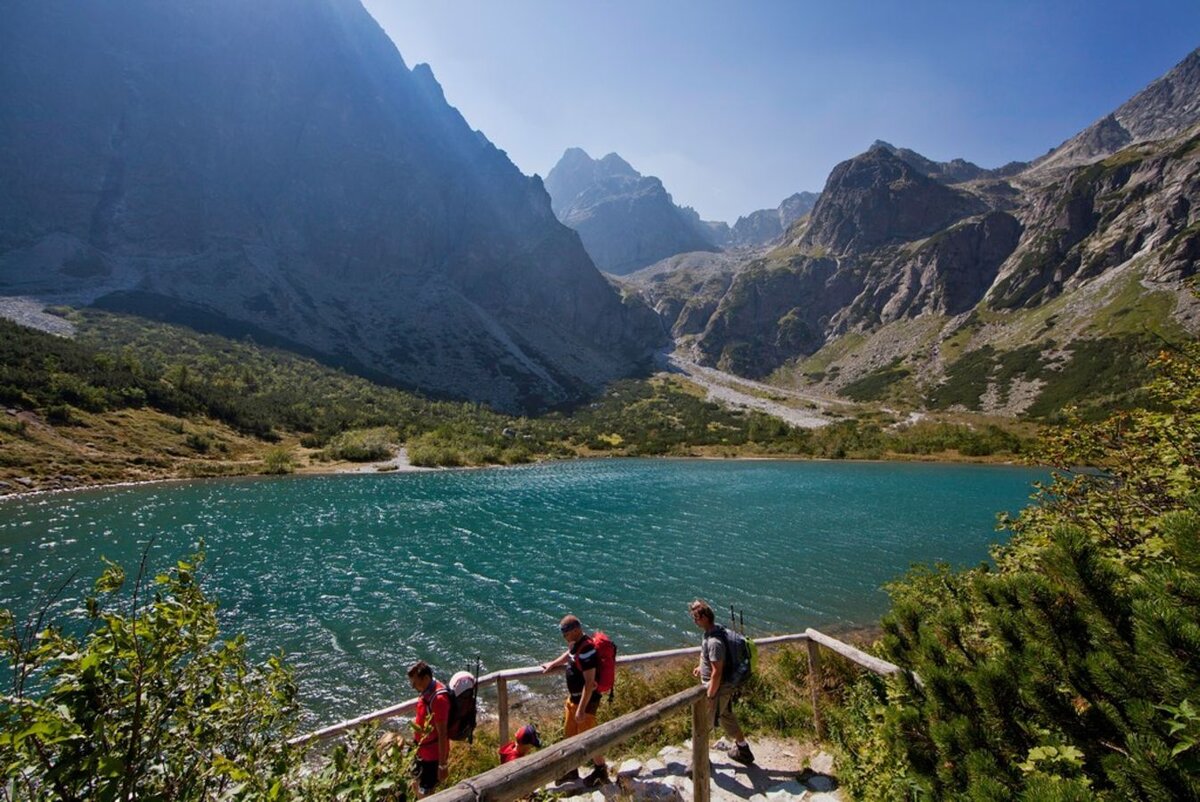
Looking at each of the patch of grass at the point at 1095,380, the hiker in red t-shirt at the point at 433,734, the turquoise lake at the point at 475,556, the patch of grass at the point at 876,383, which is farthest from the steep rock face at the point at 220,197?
the hiker in red t-shirt at the point at 433,734

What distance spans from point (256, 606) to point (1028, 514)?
90.7ft

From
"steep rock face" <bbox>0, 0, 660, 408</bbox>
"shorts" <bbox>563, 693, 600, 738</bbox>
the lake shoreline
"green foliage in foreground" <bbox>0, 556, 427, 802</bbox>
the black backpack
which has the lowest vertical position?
the lake shoreline

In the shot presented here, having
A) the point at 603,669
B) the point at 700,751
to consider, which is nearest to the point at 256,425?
the point at 603,669

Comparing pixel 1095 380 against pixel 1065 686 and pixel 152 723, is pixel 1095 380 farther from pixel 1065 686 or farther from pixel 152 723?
pixel 152 723

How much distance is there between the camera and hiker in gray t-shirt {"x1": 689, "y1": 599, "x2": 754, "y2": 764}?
8.23 m

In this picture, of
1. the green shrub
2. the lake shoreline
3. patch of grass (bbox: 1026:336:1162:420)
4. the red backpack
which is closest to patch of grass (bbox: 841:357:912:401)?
patch of grass (bbox: 1026:336:1162:420)

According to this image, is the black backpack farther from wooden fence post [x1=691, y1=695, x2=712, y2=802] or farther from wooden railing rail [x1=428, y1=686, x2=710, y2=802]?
wooden railing rail [x1=428, y1=686, x2=710, y2=802]

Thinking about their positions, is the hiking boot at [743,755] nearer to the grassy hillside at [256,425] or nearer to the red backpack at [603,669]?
the red backpack at [603,669]

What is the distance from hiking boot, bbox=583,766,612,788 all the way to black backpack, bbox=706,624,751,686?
223 centimetres

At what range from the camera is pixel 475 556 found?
107 feet

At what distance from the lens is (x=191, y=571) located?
411 centimetres

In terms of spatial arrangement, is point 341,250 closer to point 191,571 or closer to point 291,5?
point 291,5

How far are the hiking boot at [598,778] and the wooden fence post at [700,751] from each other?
2.18 meters

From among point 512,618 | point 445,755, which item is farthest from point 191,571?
point 512,618
